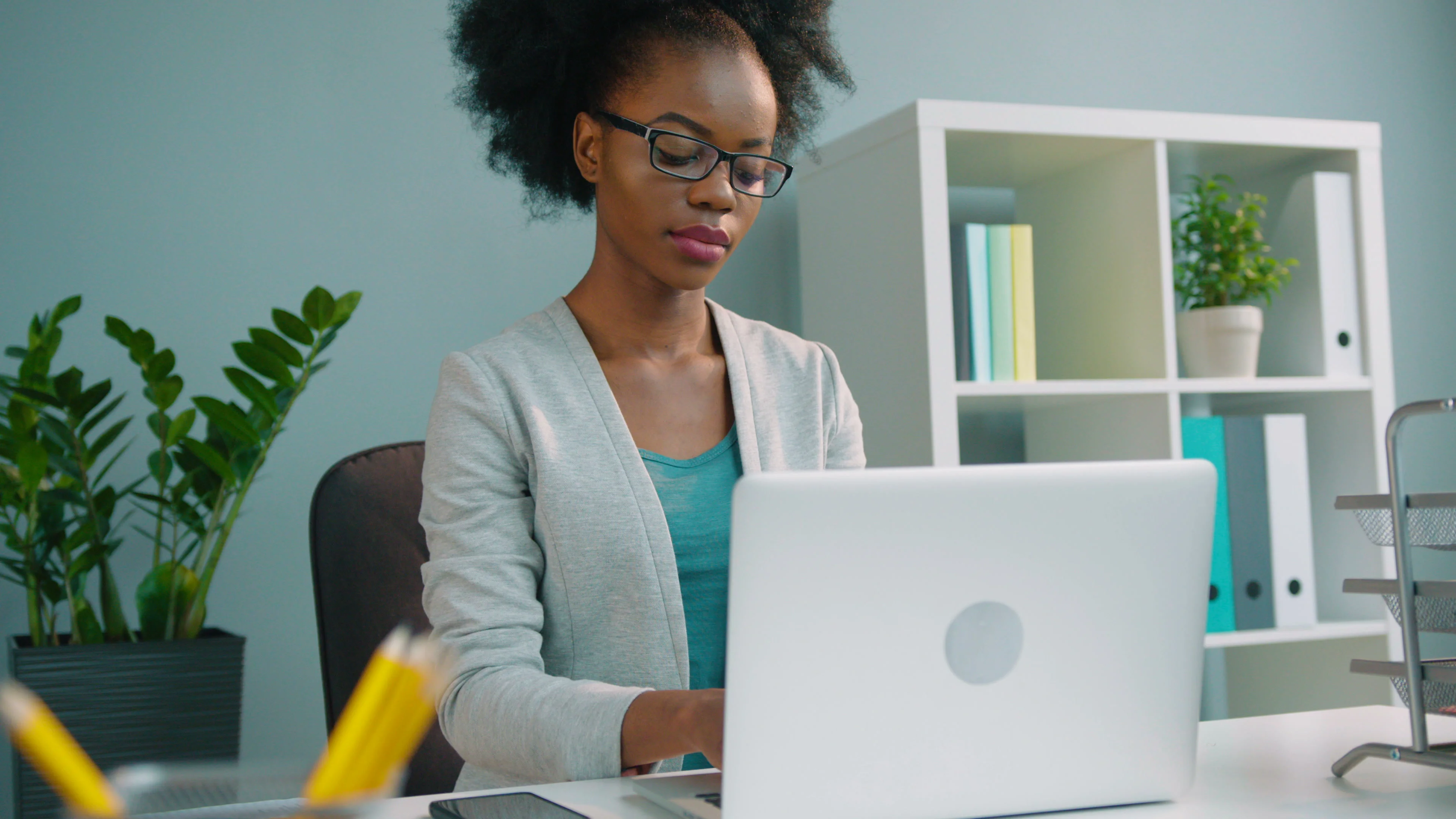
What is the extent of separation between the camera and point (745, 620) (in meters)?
0.65

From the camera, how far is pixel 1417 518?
839mm

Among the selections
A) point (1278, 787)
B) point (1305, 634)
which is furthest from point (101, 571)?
point (1305, 634)

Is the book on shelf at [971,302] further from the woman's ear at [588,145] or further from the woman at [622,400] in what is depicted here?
the woman's ear at [588,145]

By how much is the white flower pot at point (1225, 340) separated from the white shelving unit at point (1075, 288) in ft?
0.15

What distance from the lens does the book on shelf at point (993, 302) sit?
182cm

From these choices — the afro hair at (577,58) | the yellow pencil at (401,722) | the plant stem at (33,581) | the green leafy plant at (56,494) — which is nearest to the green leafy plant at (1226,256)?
the afro hair at (577,58)

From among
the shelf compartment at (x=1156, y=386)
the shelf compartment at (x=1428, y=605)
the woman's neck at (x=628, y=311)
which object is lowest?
the shelf compartment at (x=1428, y=605)

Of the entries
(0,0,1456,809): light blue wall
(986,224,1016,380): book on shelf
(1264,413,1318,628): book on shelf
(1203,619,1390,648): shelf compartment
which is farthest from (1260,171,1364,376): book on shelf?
(0,0,1456,809): light blue wall

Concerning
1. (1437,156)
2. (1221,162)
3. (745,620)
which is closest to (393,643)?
(745,620)

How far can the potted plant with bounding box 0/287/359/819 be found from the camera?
145 cm

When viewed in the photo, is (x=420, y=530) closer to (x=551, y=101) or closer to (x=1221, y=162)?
(x=551, y=101)

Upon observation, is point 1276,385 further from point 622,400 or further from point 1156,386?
point 622,400

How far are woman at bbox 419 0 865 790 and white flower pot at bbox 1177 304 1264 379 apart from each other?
878mm

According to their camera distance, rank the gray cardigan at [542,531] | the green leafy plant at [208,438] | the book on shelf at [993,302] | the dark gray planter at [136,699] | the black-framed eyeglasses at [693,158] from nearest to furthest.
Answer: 1. the gray cardigan at [542,531]
2. the black-framed eyeglasses at [693,158]
3. the dark gray planter at [136,699]
4. the green leafy plant at [208,438]
5. the book on shelf at [993,302]
